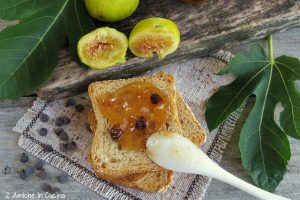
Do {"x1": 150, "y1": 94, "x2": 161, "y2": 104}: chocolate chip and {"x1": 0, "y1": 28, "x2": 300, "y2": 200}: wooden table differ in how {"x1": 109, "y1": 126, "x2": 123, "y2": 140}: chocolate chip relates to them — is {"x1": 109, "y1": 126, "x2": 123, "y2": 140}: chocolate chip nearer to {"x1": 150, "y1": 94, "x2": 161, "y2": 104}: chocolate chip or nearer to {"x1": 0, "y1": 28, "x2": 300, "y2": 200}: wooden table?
{"x1": 150, "y1": 94, "x2": 161, "y2": 104}: chocolate chip

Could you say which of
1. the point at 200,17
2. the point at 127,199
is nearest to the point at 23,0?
the point at 200,17

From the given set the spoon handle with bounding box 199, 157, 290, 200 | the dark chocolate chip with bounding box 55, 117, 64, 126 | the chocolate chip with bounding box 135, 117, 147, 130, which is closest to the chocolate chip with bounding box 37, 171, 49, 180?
the dark chocolate chip with bounding box 55, 117, 64, 126

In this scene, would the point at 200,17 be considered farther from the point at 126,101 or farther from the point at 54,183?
the point at 54,183

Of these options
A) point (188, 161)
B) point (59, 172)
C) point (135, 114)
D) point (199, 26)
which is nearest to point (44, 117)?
point (59, 172)

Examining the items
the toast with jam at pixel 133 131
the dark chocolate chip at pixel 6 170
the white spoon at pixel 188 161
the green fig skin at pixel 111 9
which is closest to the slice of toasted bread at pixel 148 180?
the toast with jam at pixel 133 131

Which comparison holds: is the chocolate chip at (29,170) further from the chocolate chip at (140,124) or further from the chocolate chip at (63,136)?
the chocolate chip at (140,124)

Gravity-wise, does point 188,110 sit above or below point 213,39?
below
